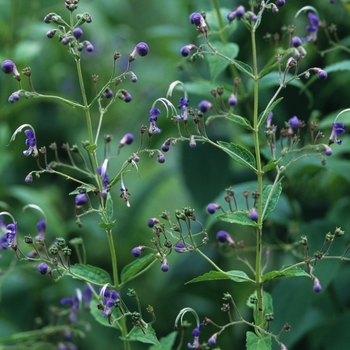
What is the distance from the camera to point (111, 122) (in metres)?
2.83

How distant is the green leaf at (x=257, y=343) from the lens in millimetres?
1047

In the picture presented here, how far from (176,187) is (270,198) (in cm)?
172

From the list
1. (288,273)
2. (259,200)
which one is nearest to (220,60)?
(259,200)

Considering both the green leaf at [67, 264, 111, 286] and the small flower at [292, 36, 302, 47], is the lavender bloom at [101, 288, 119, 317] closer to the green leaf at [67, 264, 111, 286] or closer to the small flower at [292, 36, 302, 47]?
the green leaf at [67, 264, 111, 286]

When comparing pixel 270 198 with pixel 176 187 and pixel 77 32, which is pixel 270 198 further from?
pixel 176 187

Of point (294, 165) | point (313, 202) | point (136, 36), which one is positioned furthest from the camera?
point (136, 36)

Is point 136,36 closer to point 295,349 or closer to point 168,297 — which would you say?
point 168,297

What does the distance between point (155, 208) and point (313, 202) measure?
2.85 feet

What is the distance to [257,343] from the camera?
1059 millimetres

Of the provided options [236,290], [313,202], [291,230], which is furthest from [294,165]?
[236,290]

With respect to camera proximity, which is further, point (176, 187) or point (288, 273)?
point (176, 187)

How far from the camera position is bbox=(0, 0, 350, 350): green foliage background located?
65.9 inches

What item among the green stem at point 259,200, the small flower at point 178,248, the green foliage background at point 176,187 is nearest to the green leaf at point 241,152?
the green stem at point 259,200

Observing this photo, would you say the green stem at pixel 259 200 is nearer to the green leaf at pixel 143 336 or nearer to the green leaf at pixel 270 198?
the green leaf at pixel 270 198
